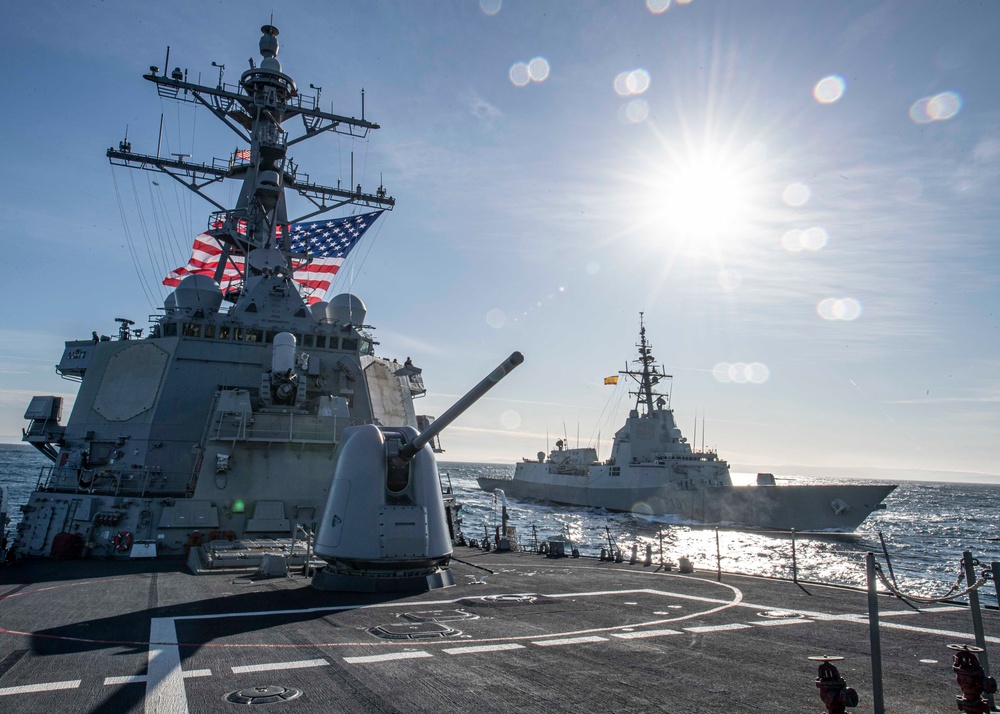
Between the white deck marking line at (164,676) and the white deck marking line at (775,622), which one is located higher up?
the white deck marking line at (775,622)

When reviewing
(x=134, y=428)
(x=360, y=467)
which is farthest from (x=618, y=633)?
(x=134, y=428)

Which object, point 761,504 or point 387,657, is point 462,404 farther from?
point 761,504

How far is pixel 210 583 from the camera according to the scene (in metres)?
10.5

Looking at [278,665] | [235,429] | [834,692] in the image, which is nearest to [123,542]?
[235,429]

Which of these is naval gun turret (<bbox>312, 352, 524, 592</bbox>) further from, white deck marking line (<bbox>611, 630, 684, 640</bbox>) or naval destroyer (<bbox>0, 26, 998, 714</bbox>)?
white deck marking line (<bbox>611, 630, 684, 640</bbox>)

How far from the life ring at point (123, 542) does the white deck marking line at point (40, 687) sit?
10.8m

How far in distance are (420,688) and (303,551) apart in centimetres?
889

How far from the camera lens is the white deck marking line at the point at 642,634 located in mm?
6766

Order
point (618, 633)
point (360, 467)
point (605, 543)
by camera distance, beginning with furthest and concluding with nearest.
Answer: point (605, 543) < point (360, 467) < point (618, 633)

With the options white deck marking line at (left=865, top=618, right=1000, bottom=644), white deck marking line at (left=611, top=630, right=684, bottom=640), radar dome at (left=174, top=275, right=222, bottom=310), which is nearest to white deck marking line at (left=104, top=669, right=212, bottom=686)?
white deck marking line at (left=611, top=630, right=684, bottom=640)

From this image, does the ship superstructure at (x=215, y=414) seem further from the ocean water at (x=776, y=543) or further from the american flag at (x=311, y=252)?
the ocean water at (x=776, y=543)

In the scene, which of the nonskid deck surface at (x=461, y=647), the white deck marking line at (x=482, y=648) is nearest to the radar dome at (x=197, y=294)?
the nonskid deck surface at (x=461, y=647)

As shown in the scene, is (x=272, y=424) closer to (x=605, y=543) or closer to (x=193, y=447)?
(x=193, y=447)

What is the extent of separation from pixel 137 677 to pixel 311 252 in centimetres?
2024
